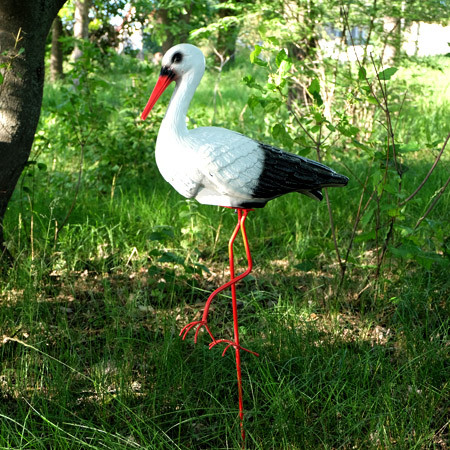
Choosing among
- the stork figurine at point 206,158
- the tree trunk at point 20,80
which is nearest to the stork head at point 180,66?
the stork figurine at point 206,158

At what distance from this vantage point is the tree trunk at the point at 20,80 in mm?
3150

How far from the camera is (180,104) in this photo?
1.92 m

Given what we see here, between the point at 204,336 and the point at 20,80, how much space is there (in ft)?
5.91

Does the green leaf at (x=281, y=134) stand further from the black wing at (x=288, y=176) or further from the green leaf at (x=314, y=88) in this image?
the black wing at (x=288, y=176)

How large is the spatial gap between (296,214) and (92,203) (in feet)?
5.32

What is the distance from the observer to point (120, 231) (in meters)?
4.00

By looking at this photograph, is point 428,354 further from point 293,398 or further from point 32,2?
point 32,2

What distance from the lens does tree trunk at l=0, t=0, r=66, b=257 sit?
3.15 meters

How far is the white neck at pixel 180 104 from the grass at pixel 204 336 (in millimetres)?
1100

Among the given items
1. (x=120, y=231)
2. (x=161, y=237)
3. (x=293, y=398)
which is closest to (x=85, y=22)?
(x=120, y=231)

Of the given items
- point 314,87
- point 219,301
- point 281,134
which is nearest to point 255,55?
point 314,87

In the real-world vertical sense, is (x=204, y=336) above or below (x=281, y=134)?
below

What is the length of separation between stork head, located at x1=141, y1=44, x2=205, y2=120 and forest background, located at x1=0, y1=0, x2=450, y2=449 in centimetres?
64

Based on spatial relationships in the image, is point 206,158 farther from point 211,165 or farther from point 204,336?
point 204,336
